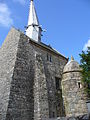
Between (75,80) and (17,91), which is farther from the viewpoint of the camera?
(75,80)

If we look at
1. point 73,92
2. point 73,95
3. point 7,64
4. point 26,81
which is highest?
point 7,64

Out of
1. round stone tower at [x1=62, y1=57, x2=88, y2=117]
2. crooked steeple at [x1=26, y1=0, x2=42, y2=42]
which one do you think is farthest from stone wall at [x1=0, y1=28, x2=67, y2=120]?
crooked steeple at [x1=26, y1=0, x2=42, y2=42]

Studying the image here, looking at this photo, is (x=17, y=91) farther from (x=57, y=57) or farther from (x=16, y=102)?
(x=57, y=57)

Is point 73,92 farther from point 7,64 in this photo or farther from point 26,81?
point 7,64

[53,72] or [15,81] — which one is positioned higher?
[53,72]

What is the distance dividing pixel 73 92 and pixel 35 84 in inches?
166

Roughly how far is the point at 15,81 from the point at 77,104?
6379 mm

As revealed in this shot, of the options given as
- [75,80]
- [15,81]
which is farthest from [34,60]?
[75,80]

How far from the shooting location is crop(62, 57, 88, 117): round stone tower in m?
13.4

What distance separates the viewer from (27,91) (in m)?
12.4

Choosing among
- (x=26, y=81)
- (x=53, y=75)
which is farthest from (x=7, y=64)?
(x=53, y=75)

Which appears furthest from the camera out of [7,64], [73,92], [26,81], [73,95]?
[73,92]

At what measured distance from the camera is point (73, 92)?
14.3m

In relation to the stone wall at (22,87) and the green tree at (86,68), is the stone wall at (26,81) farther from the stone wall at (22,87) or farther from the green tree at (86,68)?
the green tree at (86,68)
